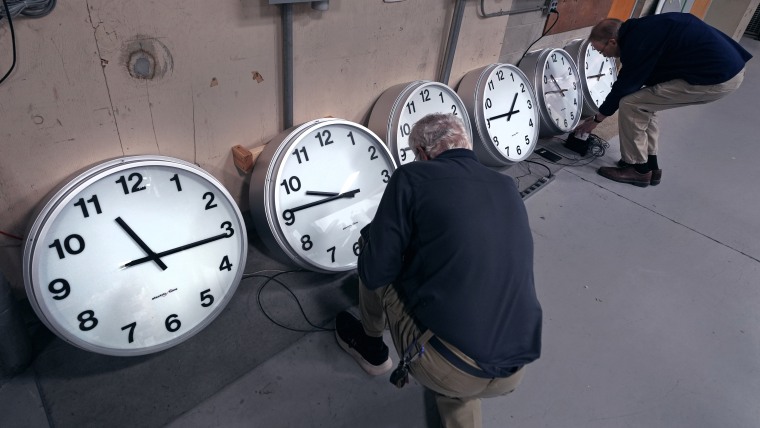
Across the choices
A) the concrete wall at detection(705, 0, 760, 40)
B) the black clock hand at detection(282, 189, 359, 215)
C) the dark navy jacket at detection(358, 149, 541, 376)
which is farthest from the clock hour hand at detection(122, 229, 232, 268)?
the concrete wall at detection(705, 0, 760, 40)

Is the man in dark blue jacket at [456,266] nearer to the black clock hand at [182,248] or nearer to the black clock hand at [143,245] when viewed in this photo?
the black clock hand at [182,248]

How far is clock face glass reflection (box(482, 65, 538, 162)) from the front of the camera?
2.56 metres

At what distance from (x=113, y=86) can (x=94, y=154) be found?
0.23m

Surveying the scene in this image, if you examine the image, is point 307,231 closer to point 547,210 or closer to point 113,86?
point 113,86

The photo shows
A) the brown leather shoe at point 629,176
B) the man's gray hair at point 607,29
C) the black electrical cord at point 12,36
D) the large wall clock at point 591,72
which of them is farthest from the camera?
the large wall clock at point 591,72

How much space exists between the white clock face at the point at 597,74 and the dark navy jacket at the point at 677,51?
2.56ft

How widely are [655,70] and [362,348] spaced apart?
253 cm

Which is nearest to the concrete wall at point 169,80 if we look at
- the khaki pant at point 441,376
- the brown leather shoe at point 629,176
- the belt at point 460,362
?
the khaki pant at point 441,376

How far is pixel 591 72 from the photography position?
11.4 ft

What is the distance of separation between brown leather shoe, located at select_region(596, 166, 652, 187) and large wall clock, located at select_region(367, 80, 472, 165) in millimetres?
1500

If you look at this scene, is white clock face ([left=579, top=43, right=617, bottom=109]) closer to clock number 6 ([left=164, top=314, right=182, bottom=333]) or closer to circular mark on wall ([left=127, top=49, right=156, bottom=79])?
circular mark on wall ([left=127, top=49, right=156, bottom=79])

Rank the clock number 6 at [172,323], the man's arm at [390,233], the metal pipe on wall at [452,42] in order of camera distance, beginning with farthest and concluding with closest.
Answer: the metal pipe on wall at [452,42] → the clock number 6 at [172,323] → the man's arm at [390,233]

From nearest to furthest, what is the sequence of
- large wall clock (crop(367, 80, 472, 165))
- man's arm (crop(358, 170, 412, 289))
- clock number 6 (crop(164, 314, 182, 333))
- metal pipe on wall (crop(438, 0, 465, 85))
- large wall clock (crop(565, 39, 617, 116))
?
man's arm (crop(358, 170, 412, 289)) < clock number 6 (crop(164, 314, 182, 333)) < large wall clock (crop(367, 80, 472, 165)) < metal pipe on wall (crop(438, 0, 465, 85)) < large wall clock (crop(565, 39, 617, 116))

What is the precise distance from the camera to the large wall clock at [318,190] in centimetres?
164
